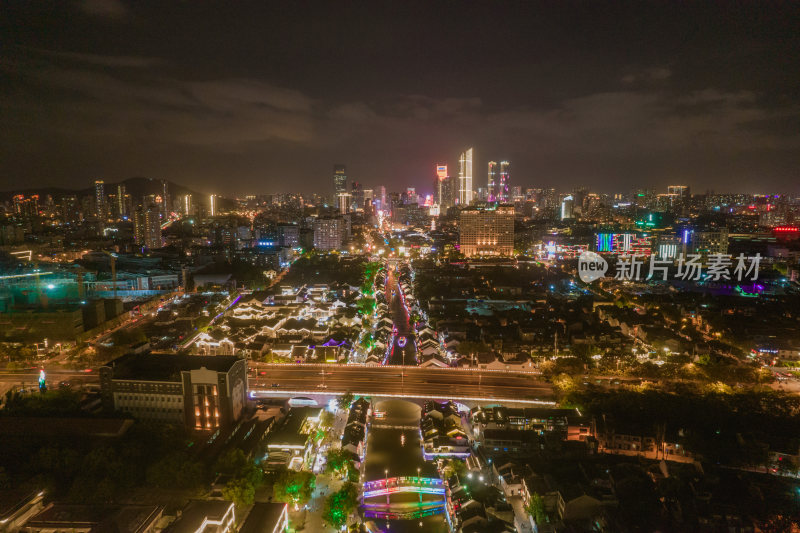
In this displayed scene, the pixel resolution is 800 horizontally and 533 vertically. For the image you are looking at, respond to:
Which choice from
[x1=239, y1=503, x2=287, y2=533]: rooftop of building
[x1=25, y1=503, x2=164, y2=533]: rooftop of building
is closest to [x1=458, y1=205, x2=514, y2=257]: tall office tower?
[x1=239, y1=503, x2=287, y2=533]: rooftop of building

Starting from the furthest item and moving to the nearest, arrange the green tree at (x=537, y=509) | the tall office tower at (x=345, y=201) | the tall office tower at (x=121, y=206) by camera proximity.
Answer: the tall office tower at (x=345, y=201), the tall office tower at (x=121, y=206), the green tree at (x=537, y=509)

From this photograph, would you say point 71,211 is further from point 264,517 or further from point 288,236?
point 264,517

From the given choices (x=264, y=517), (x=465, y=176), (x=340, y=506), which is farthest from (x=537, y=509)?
(x=465, y=176)

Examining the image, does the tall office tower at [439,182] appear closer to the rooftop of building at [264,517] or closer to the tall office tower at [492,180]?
the tall office tower at [492,180]

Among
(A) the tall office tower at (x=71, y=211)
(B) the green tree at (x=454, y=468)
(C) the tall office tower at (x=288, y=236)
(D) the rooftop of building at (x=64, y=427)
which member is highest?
(A) the tall office tower at (x=71, y=211)

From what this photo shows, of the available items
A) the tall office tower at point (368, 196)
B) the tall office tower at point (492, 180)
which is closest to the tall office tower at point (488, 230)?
the tall office tower at point (492, 180)

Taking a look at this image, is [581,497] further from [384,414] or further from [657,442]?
[384,414]

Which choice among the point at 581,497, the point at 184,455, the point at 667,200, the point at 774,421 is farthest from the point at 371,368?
the point at 667,200
